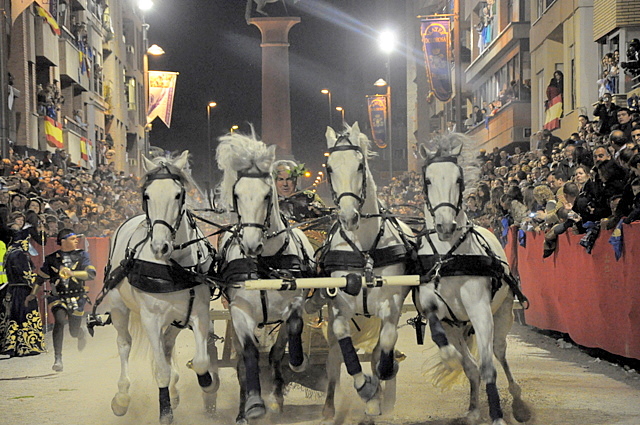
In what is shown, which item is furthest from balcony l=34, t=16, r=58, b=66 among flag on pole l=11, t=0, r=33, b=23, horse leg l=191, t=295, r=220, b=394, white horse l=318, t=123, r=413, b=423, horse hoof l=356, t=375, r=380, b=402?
horse hoof l=356, t=375, r=380, b=402

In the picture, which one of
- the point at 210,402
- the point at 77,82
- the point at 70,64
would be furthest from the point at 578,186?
the point at 77,82

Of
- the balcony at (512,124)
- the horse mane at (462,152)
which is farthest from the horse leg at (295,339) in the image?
the balcony at (512,124)

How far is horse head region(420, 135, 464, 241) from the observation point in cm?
813

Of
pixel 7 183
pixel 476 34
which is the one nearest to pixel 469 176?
pixel 7 183

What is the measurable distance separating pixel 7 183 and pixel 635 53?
44.2 ft

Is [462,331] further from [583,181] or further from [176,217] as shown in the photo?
[583,181]

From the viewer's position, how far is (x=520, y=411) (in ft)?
29.0

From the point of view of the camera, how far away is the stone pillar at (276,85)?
45.9m

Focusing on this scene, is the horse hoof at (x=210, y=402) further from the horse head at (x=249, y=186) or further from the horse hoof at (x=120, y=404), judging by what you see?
the horse head at (x=249, y=186)

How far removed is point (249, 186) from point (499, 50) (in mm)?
33475

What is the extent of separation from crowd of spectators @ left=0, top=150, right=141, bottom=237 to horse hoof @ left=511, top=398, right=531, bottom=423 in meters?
5.75

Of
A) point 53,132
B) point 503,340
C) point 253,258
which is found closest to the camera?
point 253,258

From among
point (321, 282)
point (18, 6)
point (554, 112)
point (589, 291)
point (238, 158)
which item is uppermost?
point (18, 6)

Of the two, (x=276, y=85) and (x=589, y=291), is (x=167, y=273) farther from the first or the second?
(x=276, y=85)
